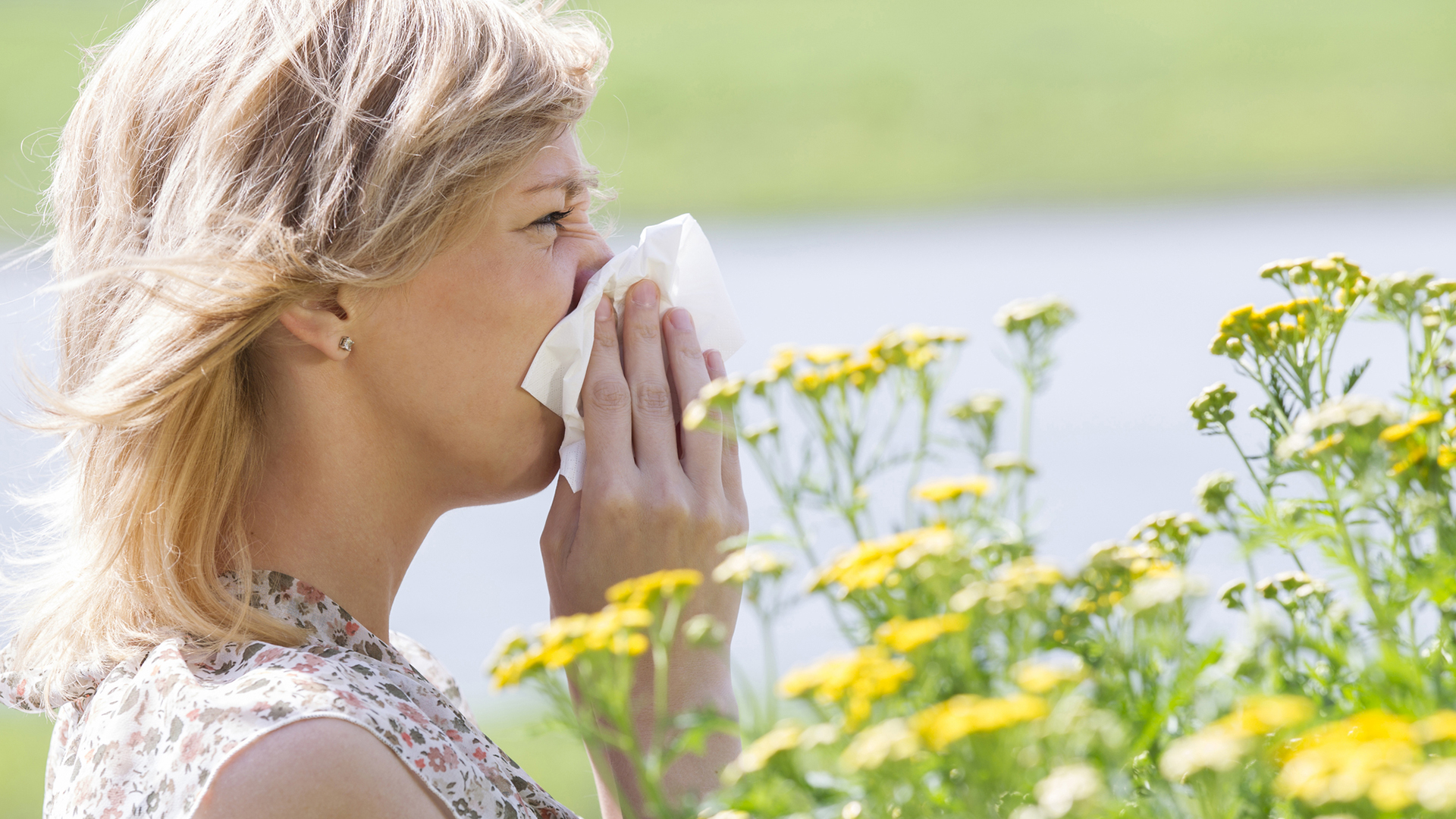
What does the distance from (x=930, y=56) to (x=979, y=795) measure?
9.30 metres

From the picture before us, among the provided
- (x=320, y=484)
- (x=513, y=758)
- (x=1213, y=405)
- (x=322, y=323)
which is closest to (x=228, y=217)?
(x=322, y=323)

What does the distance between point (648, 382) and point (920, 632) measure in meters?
0.67

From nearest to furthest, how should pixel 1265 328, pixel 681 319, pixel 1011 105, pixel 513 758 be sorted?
pixel 1265 328 → pixel 681 319 → pixel 513 758 → pixel 1011 105

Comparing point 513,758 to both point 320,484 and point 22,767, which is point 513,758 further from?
point 320,484

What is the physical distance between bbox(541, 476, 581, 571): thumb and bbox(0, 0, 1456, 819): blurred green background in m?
6.92

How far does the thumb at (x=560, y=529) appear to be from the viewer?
90cm

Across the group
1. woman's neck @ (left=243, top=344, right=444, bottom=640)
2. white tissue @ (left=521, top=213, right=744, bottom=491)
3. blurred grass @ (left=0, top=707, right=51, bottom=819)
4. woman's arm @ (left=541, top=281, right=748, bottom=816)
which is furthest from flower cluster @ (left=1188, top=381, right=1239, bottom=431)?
blurred grass @ (left=0, top=707, right=51, bottom=819)

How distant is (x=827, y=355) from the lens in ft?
1.40

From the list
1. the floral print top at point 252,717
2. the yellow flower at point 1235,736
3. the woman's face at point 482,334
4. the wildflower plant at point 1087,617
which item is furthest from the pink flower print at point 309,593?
the yellow flower at point 1235,736

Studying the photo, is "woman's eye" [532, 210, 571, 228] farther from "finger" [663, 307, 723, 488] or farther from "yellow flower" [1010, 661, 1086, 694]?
"yellow flower" [1010, 661, 1086, 694]

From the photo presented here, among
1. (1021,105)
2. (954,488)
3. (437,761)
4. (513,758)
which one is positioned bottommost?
(513,758)

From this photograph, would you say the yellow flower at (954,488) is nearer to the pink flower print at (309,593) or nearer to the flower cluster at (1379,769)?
the flower cluster at (1379,769)

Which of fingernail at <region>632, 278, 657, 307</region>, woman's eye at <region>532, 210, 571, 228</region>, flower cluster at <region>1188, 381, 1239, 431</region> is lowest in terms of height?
flower cluster at <region>1188, 381, 1239, 431</region>

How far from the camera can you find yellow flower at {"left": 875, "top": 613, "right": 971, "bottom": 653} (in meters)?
0.28
